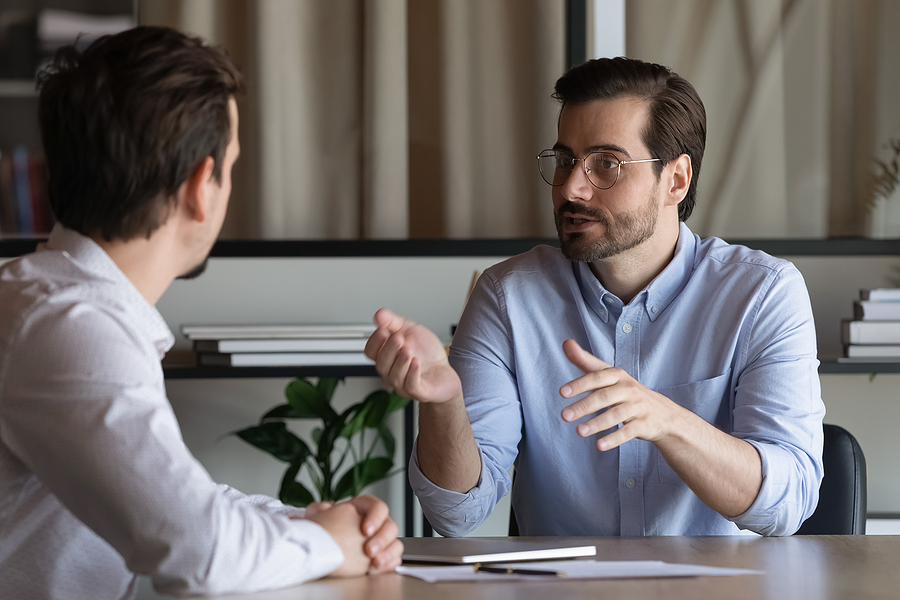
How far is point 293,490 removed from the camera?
237 centimetres

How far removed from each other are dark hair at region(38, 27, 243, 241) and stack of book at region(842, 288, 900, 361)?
1.91m

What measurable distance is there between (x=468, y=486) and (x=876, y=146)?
2.08 metres

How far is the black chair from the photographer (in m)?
1.35

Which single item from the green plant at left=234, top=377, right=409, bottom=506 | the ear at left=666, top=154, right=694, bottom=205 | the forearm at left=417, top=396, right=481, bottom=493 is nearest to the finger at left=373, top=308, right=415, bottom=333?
the forearm at left=417, top=396, right=481, bottom=493

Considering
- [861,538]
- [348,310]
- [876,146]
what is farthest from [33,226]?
[876,146]

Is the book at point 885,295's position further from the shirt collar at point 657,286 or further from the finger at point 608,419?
the finger at point 608,419

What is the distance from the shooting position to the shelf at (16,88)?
105 inches

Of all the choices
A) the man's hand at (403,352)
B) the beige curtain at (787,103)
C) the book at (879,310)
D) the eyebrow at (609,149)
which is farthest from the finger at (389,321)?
the beige curtain at (787,103)

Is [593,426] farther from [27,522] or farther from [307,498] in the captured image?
[307,498]

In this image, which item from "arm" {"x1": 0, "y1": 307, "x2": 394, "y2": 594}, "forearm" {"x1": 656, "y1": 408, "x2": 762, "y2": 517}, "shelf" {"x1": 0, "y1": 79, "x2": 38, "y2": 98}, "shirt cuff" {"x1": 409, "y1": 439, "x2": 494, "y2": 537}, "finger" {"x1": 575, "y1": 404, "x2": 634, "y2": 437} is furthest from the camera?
"shelf" {"x1": 0, "y1": 79, "x2": 38, "y2": 98}

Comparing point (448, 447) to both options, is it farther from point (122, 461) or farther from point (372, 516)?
point (122, 461)

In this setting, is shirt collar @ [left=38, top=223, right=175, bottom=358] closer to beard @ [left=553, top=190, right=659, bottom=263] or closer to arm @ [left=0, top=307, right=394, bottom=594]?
arm @ [left=0, top=307, right=394, bottom=594]

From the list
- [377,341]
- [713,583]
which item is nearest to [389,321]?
[377,341]

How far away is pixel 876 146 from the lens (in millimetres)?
2703
